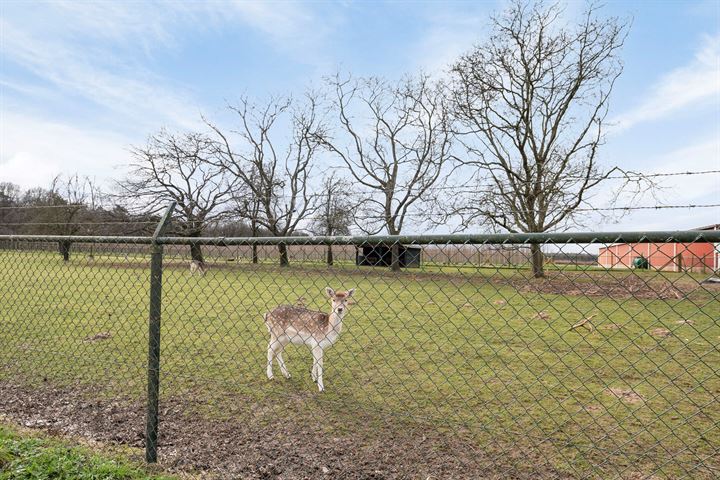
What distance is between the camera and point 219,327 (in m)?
8.61

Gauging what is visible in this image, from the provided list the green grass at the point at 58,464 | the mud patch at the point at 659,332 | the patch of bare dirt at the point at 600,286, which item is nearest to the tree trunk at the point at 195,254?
the green grass at the point at 58,464

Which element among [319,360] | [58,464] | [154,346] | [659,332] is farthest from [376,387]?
[659,332]

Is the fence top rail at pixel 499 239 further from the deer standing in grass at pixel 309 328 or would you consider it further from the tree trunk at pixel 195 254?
the deer standing in grass at pixel 309 328

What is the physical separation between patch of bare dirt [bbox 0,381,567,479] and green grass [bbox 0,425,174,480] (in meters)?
0.28

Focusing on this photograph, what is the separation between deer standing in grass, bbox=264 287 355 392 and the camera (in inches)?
208

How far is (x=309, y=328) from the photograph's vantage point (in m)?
5.42

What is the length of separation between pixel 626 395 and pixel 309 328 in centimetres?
338

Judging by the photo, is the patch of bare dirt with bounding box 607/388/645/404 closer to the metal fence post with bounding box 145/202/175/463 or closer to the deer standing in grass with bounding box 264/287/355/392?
the deer standing in grass with bounding box 264/287/355/392

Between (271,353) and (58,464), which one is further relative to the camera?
(271,353)

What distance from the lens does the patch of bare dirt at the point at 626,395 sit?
4781mm

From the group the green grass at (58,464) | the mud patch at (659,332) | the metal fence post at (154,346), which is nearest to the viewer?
the green grass at (58,464)

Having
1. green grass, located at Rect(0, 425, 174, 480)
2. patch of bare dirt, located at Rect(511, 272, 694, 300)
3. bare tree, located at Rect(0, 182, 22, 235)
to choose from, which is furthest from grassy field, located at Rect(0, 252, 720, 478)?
bare tree, located at Rect(0, 182, 22, 235)

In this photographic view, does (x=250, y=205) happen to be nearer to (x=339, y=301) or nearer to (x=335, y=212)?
(x=335, y=212)

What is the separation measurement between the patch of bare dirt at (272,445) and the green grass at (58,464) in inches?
11.1
